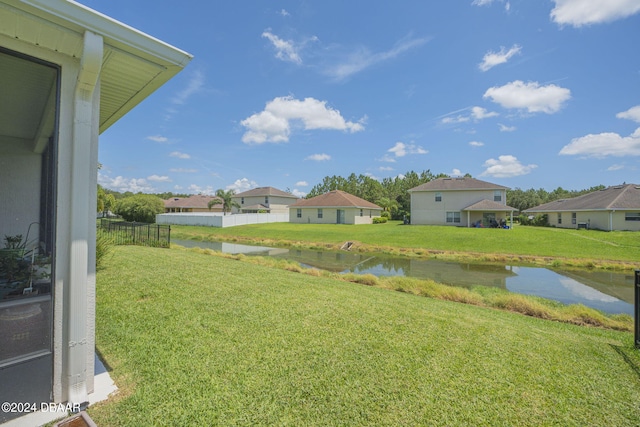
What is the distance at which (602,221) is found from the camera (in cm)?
2511

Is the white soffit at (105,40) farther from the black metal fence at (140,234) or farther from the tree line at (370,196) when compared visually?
the tree line at (370,196)

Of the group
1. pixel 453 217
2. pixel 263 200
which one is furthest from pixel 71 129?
pixel 263 200

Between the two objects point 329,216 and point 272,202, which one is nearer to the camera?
point 329,216

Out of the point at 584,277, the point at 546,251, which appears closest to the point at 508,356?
the point at 584,277

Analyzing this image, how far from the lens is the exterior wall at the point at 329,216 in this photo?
33.4 metres

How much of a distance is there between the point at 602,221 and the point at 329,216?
Answer: 25.4 metres

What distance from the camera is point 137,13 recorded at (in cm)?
626

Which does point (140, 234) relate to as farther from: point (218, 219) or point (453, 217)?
point (453, 217)

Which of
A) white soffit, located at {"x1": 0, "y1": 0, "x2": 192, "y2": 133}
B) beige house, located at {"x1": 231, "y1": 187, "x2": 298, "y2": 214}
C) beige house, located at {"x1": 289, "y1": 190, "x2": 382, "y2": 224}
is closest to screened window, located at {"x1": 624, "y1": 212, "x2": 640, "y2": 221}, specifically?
beige house, located at {"x1": 289, "y1": 190, "x2": 382, "y2": 224}

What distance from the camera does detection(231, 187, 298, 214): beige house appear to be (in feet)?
144

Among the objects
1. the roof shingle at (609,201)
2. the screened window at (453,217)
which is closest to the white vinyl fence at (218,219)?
the screened window at (453,217)

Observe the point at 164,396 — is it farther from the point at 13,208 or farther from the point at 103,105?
the point at 13,208

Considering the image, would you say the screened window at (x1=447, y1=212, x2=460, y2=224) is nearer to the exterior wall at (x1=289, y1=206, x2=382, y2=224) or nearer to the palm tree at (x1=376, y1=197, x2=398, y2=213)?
the exterior wall at (x1=289, y1=206, x2=382, y2=224)

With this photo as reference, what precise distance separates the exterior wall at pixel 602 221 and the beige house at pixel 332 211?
20.2 m
